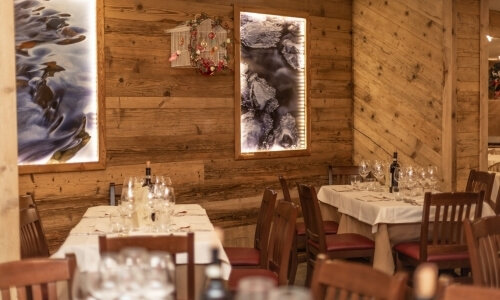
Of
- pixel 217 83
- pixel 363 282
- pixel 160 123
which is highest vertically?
pixel 217 83

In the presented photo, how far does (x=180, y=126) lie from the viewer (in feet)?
18.9

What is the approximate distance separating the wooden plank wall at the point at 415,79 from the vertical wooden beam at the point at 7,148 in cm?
404

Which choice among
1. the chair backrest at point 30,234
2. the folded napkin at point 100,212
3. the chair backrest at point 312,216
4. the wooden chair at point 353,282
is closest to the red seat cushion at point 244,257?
the chair backrest at point 312,216

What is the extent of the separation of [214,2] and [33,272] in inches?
164

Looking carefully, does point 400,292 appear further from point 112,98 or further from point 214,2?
point 214,2

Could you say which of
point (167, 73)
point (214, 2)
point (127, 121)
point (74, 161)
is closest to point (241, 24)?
point (214, 2)

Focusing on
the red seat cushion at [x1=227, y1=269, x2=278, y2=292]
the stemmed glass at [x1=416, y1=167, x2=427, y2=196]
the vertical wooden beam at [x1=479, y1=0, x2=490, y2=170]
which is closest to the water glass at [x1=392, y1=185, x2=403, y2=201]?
the stemmed glass at [x1=416, y1=167, x2=427, y2=196]

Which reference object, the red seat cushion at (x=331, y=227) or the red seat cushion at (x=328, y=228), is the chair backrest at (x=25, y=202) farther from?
the red seat cushion at (x=331, y=227)

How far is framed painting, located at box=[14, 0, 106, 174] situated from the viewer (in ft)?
16.1

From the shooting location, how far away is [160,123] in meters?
5.63

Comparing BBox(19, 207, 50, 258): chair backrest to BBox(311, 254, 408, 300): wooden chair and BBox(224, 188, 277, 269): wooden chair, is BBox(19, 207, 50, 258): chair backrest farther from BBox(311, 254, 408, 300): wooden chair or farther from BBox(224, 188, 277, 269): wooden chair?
BBox(311, 254, 408, 300): wooden chair

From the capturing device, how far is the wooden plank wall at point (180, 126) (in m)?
5.28

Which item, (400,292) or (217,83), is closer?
(400,292)

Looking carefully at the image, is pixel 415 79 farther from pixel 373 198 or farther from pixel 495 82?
pixel 495 82
